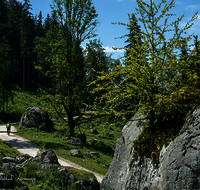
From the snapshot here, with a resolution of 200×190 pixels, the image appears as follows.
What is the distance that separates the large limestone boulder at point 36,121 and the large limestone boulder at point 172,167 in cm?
2004

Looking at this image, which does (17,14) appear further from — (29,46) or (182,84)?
(182,84)

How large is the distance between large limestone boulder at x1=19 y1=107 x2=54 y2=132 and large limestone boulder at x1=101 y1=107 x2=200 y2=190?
2004 cm

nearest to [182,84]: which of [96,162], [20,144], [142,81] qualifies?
[142,81]

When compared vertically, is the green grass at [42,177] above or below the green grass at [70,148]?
above

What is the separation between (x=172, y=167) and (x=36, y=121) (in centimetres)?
2297

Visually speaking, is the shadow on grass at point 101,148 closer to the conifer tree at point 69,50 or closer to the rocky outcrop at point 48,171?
the conifer tree at point 69,50

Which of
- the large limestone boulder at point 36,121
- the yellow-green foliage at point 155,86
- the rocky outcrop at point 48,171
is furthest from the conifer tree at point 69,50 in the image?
the yellow-green foliage at point 155,86

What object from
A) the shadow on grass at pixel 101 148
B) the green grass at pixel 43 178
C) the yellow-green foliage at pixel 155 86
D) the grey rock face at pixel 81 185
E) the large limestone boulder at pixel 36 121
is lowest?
the shadow on grass at pixel 101 148

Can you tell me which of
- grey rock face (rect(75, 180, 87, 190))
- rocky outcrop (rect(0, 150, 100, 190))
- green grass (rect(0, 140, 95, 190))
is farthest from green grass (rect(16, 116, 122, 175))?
grey rock face (rect(75, 180, 87, 190))

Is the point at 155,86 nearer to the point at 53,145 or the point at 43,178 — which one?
the point at 43,178

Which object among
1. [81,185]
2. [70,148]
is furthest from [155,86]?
[70,148]

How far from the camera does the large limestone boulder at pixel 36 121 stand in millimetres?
24656

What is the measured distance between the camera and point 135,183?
5.38 metres

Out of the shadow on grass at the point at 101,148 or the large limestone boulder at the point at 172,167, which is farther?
the shadow on grass at the point at 101,148
